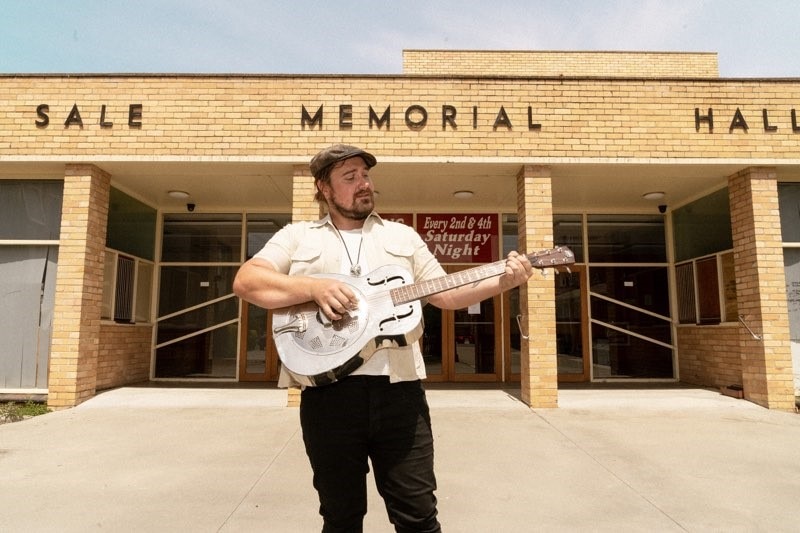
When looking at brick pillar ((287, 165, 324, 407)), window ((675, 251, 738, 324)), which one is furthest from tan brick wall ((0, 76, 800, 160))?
window ((675, 251, 738, 324))

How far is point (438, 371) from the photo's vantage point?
9.37 meters

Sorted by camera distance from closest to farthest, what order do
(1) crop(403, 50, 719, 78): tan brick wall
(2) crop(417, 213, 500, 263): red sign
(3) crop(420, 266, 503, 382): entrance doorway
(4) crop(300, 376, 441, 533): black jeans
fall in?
1. (4) crop(300, 376, 441, 533): black jeans
2. (3) crop(420, 266, 503, 382): entrance doorway
3. (2) crop(417, 213, 500, 263): red sign
4. (1) crop(403, 50, 719, 78): tan brick wall

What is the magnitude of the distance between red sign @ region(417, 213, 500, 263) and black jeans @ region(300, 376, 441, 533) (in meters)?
7.85

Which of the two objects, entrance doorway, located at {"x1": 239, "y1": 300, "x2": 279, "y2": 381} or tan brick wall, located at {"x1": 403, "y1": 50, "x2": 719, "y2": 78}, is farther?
tan brick wall, located at {"x1": 403, "y1": 50, "x2": 719, "y2": 78}

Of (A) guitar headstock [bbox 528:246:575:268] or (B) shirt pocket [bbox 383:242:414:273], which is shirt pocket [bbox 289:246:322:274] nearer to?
(B) shirt pocket [bbox 383:242:414:273]

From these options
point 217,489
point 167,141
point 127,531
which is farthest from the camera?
point 167,141

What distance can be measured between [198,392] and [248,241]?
3.04 metres

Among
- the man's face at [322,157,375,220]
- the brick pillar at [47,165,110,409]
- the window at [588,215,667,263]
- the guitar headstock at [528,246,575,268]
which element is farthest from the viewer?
the window at [588,215,667,263]

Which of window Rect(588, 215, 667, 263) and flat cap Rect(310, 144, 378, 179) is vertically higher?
window Rect(588, 215, 667, 263)

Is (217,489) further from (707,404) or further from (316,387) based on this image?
(707,404)

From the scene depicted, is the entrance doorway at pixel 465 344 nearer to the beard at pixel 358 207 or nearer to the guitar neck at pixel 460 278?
the guitar neck at pixel 460 278

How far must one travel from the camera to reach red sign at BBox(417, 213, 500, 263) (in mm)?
9688

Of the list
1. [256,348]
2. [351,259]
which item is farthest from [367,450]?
[256,348]

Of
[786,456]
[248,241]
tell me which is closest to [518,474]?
[786,456]
